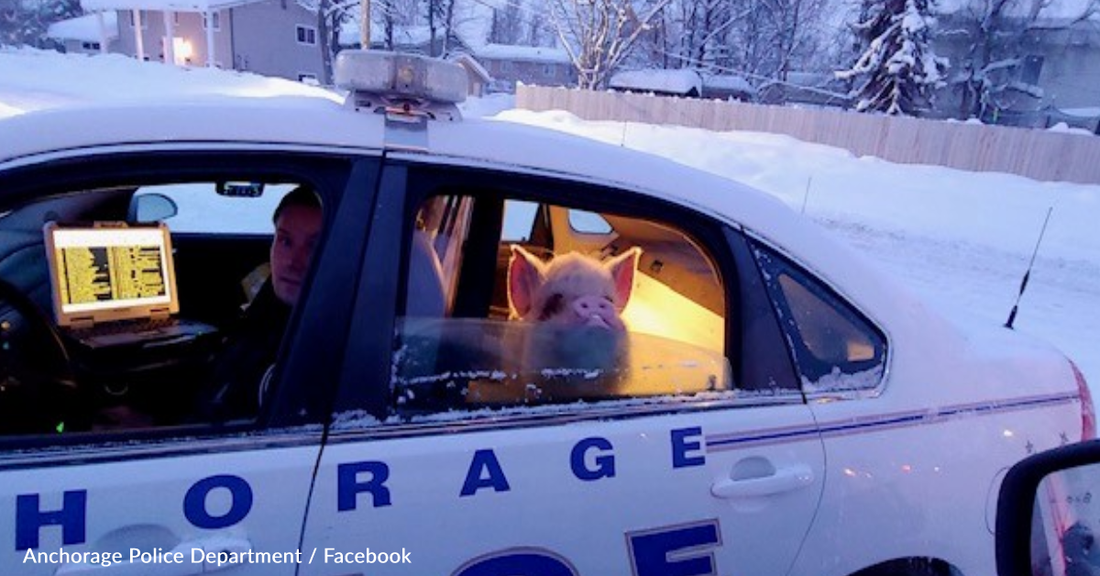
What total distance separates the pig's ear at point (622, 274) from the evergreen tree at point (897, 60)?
25247 millimetres

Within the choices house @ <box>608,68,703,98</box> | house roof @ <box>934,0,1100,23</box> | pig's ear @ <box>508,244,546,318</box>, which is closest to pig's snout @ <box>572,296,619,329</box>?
pig's ear @ <box>508,244,546,318</box>

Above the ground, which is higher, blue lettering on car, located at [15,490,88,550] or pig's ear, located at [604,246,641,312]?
pig's ear, located at [604,246,641,312]

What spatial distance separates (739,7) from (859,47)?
10.9 metres

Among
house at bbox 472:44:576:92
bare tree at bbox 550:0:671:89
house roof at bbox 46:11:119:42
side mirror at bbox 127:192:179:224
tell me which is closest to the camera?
side mirror at bbox 127:192:179:224

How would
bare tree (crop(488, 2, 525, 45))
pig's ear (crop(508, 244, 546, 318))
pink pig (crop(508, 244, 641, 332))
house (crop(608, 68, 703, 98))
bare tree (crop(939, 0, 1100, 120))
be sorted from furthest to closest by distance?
bare tree (crop(488, 2, 525, 45)) < house (crop(608, 68, 703, 98)) < bare tree (crop(939, 0, 1100, 120)) < pig's ear (crop(508, 244, 546, 318)) < pink pig (crop(508, 244, 641, 332))

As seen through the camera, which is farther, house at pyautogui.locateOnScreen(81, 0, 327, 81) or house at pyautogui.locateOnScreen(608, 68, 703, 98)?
house at pyautogui.locateOnScreen(608, 68, 703, 98)

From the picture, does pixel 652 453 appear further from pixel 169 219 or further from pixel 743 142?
pixel 743 142

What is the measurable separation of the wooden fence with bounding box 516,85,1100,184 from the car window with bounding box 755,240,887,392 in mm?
15746

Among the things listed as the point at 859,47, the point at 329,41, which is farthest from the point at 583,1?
the point at 329,41

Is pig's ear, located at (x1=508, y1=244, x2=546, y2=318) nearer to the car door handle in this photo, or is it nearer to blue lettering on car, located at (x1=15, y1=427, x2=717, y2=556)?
blue lettering on car, located at (x1=15, y1=427, x2=717, y2=556)

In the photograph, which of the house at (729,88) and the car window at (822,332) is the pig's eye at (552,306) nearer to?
the car window at (822,332)

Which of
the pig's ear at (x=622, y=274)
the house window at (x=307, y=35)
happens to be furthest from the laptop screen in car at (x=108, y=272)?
the house window at (x=307, y=35)

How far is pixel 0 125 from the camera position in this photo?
1.39 meters

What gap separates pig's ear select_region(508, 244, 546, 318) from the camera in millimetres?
1968
